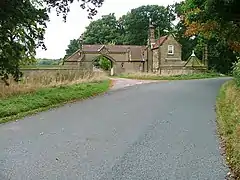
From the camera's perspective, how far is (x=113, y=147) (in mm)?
8719

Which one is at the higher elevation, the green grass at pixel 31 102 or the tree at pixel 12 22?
the tree at pixel 12 22

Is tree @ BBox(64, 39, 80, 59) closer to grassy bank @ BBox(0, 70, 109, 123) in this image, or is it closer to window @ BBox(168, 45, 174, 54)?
window @ BBox(168, 45, 174, 54)

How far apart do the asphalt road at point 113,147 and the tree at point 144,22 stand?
259 ft

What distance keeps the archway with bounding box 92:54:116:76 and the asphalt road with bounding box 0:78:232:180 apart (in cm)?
5542

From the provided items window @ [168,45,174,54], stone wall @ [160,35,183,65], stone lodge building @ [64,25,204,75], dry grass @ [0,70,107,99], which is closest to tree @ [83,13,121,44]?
stone lodge building @ [64,25,204,75]

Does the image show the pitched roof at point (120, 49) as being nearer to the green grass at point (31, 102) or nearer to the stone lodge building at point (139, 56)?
the stone lodge building at point (139, 56)

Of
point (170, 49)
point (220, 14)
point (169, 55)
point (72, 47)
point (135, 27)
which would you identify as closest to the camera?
point (220, 14)

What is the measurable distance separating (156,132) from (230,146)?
2537 mm

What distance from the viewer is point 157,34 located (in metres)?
91.4

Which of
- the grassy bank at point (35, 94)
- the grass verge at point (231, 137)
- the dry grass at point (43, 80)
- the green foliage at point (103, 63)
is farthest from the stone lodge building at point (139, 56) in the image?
the grass verge at point (231, 137)

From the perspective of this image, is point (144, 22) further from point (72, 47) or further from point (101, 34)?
point (72, 47)

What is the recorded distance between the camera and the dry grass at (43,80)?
18.9 metres

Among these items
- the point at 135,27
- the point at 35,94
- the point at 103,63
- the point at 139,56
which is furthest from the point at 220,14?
the point at 135,27

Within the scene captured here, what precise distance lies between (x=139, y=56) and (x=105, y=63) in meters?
7.48
